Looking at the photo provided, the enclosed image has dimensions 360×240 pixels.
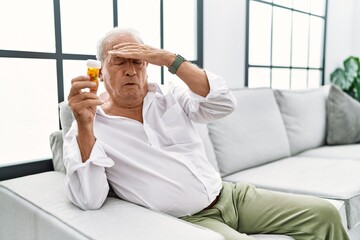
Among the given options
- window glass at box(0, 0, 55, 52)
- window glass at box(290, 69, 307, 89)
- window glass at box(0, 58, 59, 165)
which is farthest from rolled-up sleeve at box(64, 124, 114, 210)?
window glass at box(290, 69, 307, 89)

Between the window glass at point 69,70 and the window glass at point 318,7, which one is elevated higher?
the window glass at point 318,7

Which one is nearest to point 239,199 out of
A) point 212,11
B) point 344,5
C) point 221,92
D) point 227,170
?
point 221,92

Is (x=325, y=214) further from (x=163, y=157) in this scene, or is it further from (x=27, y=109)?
(x=27, y=109)

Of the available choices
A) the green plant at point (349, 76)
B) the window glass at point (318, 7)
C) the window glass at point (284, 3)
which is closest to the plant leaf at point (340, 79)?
the green plant at point (349, 76)

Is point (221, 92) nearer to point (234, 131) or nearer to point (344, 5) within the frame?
point (234, 131)

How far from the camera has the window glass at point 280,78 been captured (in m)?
3.62

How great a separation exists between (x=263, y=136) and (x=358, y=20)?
3.01 m

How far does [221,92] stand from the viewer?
1.44 meters

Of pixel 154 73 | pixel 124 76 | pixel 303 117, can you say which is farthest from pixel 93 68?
pixel 303 117

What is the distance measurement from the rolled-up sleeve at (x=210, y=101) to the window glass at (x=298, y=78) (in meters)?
2.55

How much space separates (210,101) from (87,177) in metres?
0.54

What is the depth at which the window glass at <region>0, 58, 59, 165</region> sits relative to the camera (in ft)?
5.79

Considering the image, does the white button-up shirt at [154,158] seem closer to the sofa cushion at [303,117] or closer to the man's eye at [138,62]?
the man's eye at [138,62]

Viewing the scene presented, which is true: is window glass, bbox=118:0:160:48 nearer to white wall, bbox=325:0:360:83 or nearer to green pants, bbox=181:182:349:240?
green pants, bbox=181:182:349:240
